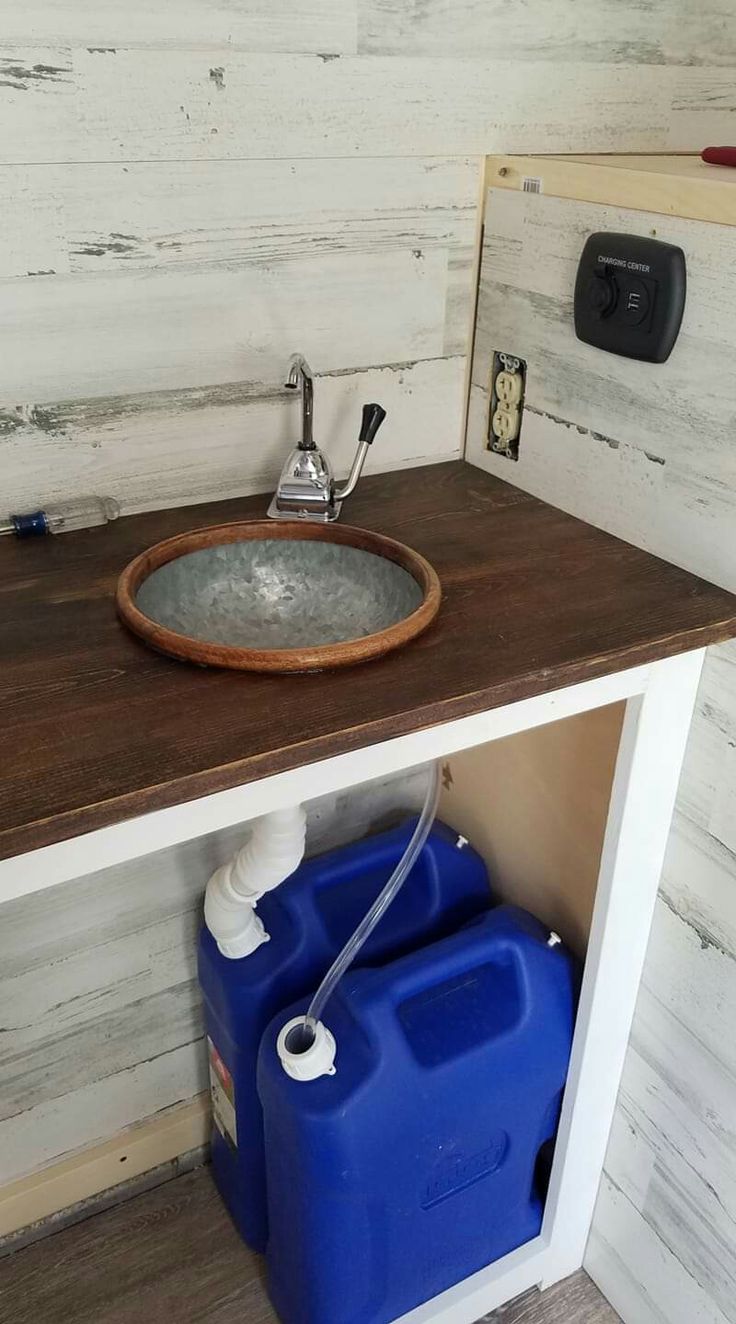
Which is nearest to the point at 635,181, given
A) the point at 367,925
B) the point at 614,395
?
the point at 614,395

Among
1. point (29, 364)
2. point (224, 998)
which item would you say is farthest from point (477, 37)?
point (224, 998)

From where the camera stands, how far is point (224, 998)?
1.23 metres

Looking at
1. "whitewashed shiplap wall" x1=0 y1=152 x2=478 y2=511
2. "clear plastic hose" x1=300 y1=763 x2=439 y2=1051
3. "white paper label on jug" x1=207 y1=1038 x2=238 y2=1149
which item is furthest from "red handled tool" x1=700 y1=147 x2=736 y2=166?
"white paper label on jug" x1=207 y1=1038 x2=238 y2=1149

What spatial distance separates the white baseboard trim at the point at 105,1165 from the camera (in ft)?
4.60

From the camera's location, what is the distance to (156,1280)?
4.49 feet

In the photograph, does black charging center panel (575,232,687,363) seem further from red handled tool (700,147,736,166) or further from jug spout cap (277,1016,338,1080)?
jug spout cap (277,1016,338,1080)

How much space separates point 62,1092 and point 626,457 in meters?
1.11

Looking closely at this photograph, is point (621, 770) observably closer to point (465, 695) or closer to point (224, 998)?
point (465, 695)

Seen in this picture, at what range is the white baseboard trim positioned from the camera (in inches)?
55.2

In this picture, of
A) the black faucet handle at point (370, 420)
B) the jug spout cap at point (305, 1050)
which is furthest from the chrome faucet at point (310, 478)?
the jug spout cap at point (305, 1050)

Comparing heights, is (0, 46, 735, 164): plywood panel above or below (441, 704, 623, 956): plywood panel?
above

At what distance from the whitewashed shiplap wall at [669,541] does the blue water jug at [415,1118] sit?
13 centimetres

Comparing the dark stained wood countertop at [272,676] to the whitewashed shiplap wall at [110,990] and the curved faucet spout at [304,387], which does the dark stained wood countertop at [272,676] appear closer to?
the curved faucet spout at [304,387]

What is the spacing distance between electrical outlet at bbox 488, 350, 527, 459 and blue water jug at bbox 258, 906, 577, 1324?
584 millimetres
